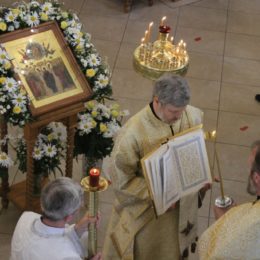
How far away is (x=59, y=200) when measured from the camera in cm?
323

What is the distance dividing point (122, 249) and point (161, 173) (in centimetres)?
77

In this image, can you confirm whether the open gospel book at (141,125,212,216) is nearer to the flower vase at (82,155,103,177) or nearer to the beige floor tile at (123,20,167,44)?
the flower vase at (82,155,103,177)

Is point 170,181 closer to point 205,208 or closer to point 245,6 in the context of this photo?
point 205,208

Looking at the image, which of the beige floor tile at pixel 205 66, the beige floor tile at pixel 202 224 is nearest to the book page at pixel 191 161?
the beige floor tile at pixel 202 224

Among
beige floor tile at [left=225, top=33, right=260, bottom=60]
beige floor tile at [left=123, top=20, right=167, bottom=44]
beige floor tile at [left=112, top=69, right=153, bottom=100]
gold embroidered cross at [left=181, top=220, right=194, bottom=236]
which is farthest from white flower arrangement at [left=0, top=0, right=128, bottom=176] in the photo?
beige floor tile at [left=225, top=33, right=260, bottom=60]

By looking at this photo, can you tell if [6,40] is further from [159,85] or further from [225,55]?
[225,55]

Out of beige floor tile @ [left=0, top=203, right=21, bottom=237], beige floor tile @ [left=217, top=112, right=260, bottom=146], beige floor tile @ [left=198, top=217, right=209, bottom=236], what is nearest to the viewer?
beige floor tile @ [left=0, top=203, right=21, bottom=237]

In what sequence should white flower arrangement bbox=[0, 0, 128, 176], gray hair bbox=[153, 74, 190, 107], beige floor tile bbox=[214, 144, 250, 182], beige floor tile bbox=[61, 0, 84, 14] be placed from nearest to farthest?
gray hair bbox=[153, 74, 190, 107]
white flower arrangement bbox=[0, 0, 128, 176]
beige floor tile bbox=[214, 144, 250, 182]
beige floor tile bbox=[61, 0, 84, 14]

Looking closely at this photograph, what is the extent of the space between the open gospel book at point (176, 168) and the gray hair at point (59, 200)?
65 cm

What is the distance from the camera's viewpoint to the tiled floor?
5895mm

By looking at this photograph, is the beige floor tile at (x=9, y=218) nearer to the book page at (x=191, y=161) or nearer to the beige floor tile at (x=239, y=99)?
the book page at (x=191, y=161)

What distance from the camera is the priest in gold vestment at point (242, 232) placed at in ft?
10.6

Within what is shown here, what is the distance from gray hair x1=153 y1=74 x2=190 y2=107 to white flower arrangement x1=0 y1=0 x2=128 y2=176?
2.92 ft

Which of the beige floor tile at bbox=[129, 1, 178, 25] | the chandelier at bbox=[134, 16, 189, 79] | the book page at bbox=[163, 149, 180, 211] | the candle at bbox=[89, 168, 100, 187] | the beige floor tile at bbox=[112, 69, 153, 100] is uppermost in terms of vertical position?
the candle at bbox=[89, 168, 100, 187]
